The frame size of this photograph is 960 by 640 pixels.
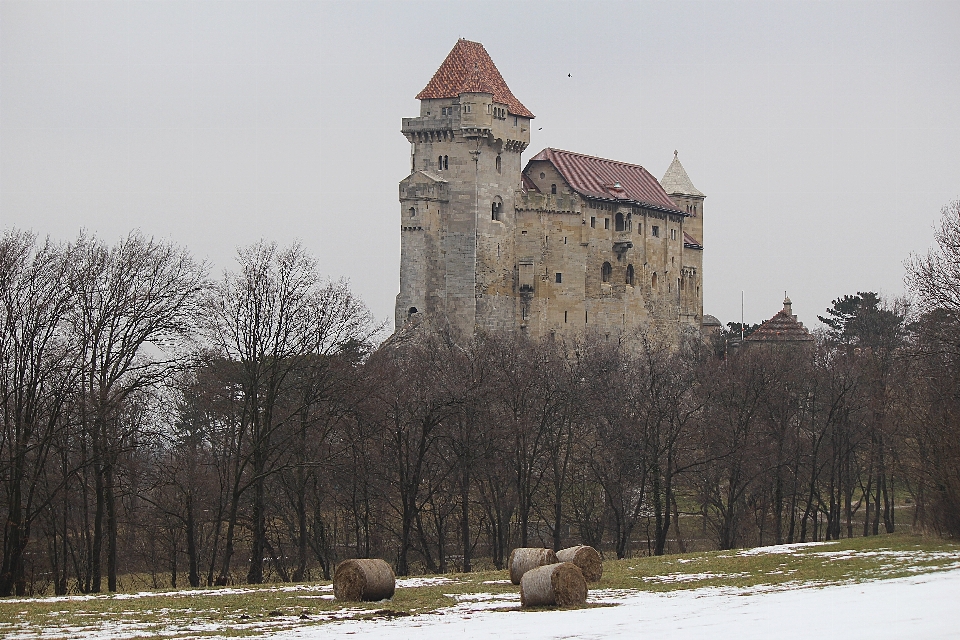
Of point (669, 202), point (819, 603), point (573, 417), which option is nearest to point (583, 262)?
point (669, 202)

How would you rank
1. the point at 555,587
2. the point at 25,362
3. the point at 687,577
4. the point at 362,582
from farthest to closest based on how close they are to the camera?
1. the point at 25,362
2. the point at 687,577
3. the point at 362,582
4. the point at 555,587

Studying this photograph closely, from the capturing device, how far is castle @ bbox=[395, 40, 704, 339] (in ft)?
332

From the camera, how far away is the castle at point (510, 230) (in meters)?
101

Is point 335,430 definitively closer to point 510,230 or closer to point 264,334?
point 264,334

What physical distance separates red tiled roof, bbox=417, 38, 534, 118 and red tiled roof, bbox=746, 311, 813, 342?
85.3 feet

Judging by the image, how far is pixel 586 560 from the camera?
2941cm

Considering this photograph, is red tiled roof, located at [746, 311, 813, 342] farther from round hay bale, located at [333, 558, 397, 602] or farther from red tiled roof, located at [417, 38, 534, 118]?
round hay bale, located at [333, 558, 397, 602]

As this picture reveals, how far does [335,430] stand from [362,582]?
87.7 ft

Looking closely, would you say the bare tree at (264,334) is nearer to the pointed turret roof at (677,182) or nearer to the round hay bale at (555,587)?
the round hay bale at (555,587)

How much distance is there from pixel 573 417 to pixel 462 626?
1428 inches

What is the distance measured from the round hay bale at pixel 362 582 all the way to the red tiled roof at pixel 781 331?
85668 mm

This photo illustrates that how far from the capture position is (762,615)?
2108 centimetres

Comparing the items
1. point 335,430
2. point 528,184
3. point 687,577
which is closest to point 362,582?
point 687,577

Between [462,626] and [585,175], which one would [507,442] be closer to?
[462,626]
